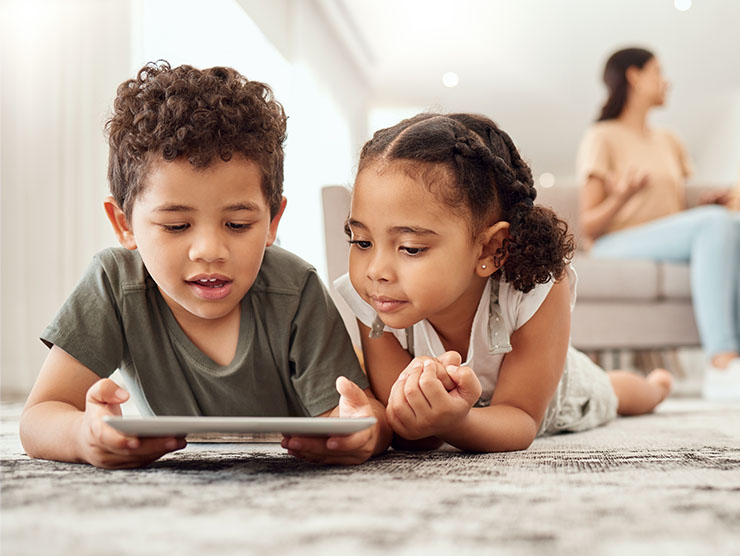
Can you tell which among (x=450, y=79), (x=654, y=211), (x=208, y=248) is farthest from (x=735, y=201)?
(x=450, y=79)

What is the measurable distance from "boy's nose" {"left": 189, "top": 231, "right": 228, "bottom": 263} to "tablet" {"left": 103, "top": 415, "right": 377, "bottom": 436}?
9.6 inches

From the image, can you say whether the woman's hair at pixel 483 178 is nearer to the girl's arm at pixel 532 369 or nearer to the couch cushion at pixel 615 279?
the girl's arm at pixel 532 369

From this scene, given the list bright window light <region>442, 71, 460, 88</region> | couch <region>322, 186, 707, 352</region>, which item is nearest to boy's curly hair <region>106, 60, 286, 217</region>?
couch <region>322, 186, 707, 352</region>

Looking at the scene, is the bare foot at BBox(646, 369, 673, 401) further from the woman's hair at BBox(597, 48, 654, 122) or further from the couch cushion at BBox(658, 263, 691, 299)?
the woman's hair at BBox(597, 48, 654, 122)

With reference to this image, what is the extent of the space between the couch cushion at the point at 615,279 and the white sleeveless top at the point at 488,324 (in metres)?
1.47

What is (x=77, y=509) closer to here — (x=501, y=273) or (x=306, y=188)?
(x=501, y=273)

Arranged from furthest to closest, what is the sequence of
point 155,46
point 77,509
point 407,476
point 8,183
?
point 155,46 → point 8,183 → point 407,476 → point 77,509

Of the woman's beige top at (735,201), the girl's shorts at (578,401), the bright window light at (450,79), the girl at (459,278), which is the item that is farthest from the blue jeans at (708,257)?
the bright window light at (450,79)

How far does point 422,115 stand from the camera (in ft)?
3.50

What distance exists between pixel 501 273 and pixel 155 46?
5.73 ft

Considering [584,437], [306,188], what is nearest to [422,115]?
[584,437]

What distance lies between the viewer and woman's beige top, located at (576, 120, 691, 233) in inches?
109

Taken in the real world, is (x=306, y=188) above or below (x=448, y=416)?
above

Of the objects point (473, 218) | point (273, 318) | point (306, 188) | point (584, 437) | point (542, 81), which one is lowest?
point (584, 437)
